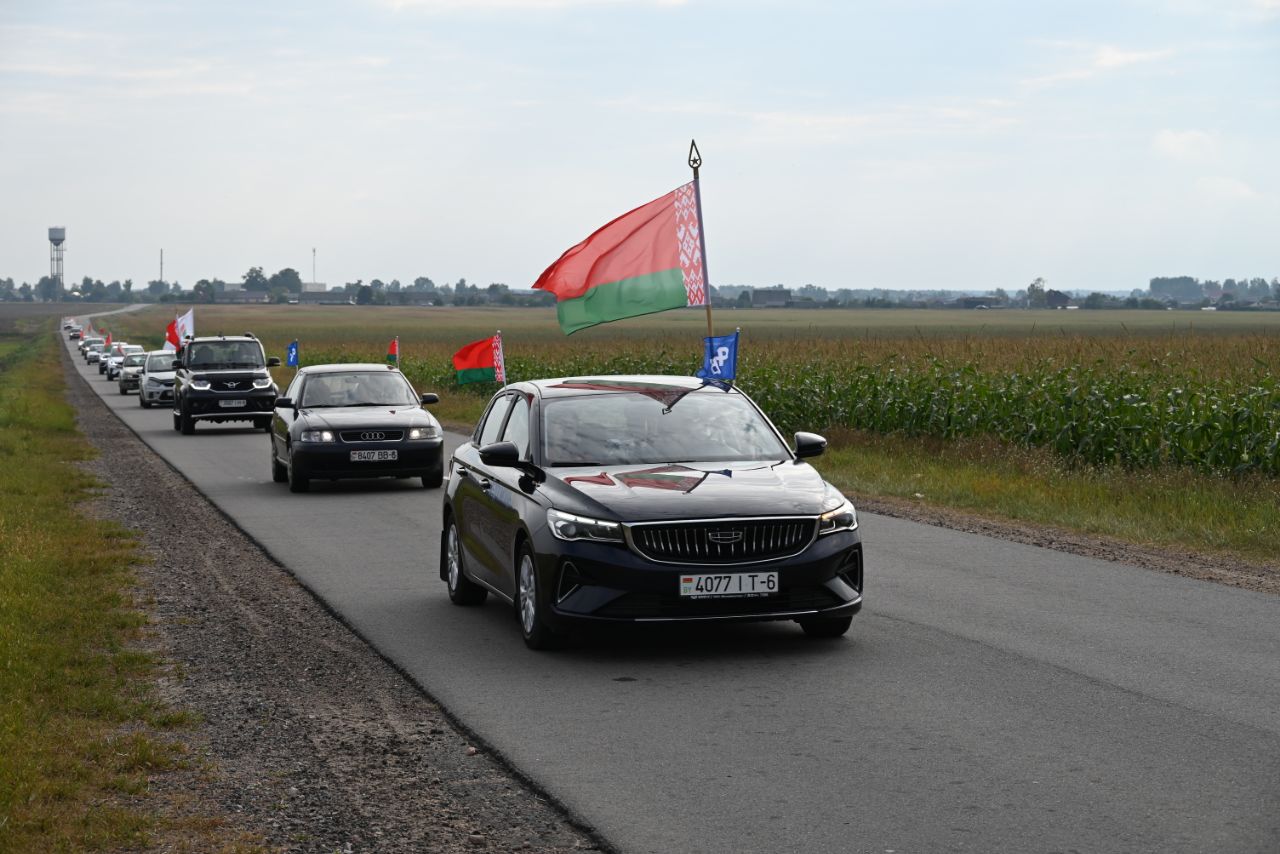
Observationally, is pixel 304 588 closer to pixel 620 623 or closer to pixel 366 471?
pixel 620 623

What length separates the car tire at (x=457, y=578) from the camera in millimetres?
11125

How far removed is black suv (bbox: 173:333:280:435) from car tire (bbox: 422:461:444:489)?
1126cm

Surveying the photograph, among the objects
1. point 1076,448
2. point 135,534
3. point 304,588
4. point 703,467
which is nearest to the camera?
point 703,467

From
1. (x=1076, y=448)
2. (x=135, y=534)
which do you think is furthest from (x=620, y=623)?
(x=1076, y=448)

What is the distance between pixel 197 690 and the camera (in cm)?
845

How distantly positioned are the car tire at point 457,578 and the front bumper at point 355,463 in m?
8.01

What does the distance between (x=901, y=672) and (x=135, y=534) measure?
907cm

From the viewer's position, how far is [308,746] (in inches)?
284

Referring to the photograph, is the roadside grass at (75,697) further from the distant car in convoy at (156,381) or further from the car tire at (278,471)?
the distant car in convoy at (156,381)

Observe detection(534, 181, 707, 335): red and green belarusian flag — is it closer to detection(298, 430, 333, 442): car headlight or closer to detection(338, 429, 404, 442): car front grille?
detection(338, 429, 404, 442): car front grille

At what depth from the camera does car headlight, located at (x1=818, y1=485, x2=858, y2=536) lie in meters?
8.96

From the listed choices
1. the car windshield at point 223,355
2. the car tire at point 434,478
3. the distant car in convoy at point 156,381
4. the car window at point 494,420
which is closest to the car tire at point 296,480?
the car tire at point 434,478

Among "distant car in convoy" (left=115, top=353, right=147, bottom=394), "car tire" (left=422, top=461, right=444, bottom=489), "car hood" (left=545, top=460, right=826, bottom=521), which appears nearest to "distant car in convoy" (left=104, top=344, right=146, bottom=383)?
"distant car in convoy" (left=115, top=353, right=147, bottom=394)

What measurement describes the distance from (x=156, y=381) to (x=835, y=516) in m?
35.9
